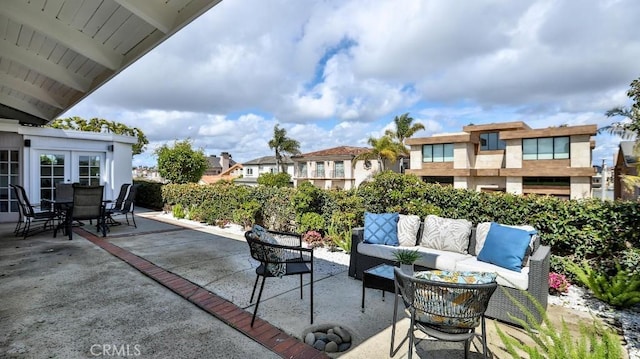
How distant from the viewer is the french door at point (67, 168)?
9328mm

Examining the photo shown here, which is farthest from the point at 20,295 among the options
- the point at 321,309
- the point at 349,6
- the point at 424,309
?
the point at 349,6

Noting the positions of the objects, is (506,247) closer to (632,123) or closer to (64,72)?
(64,72)

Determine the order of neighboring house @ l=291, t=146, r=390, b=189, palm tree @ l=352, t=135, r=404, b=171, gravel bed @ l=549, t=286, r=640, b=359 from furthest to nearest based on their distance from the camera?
neighboring house @ l=291, t=146, r=390, b=189 → palm tree @ l=352, t=135, r=404, b=171 → gravel bed @ l=549, t=286, r=640, b=359

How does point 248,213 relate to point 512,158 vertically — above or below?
below

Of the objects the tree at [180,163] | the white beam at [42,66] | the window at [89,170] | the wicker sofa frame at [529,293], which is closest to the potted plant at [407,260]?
the wicker sofa frame at [529,293]

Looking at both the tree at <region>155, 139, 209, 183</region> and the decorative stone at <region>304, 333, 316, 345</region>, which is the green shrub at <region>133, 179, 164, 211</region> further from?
the decorative stone at <region>304, 333, 316, 345</region>

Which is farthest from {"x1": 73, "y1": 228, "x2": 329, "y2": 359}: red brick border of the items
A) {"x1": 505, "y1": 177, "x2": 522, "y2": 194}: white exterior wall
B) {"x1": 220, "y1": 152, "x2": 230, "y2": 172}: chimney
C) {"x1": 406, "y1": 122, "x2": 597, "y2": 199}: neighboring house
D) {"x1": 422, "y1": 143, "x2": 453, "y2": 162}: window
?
{"x1": 220, "y1": 152, "x2": 230, "y2": 172}: chimney

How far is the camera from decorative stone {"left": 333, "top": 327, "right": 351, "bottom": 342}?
107 inches

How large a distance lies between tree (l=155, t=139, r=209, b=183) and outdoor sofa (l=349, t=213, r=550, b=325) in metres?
11.7

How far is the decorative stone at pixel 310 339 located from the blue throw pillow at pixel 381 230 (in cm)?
198

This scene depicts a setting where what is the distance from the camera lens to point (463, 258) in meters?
3.84

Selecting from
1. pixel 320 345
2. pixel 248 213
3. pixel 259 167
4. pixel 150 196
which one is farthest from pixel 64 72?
pixel 259 167

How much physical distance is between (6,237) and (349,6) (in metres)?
9.41

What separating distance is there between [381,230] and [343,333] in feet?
6.55
